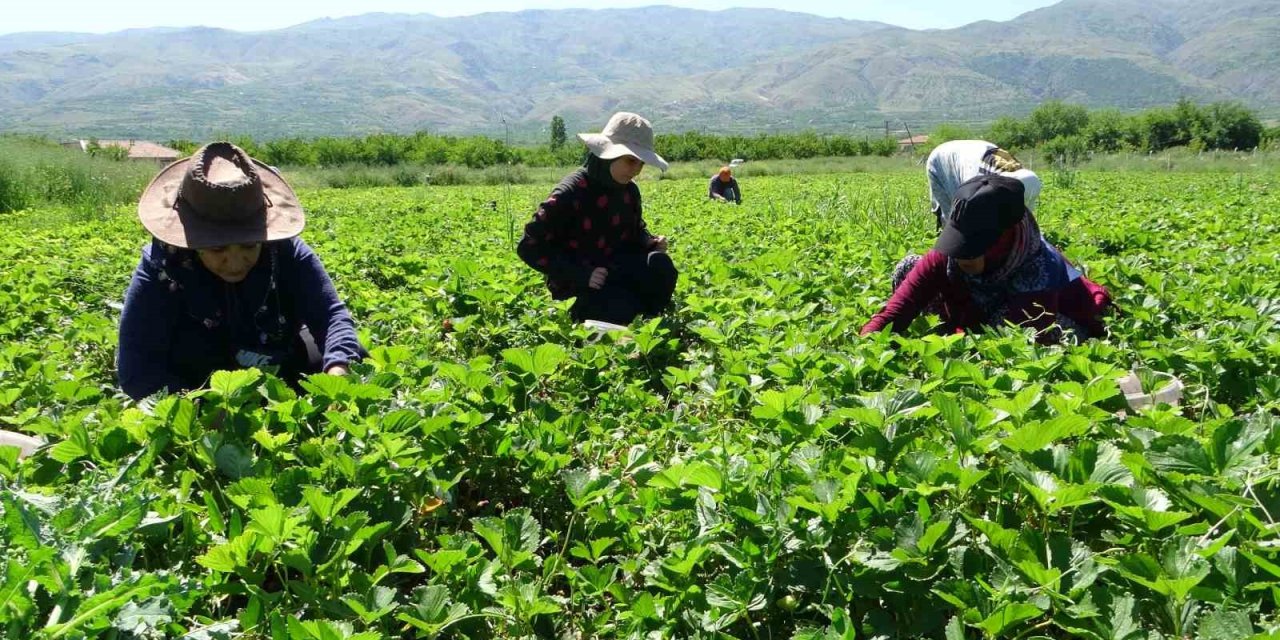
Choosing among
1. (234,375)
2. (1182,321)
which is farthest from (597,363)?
(1182,321)

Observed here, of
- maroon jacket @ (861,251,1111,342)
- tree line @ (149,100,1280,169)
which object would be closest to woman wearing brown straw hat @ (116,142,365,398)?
maroon jacket @ (861,251,1111,342)

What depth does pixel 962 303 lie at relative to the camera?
3.91 meters

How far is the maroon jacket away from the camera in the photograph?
3680 mm

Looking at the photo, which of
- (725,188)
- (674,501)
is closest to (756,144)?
(725,188)

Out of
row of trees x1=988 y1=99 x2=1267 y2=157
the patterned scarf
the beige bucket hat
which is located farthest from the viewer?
row of trees x1=988 y1=99 x2=1267 y2=157

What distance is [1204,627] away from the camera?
50.5 inches

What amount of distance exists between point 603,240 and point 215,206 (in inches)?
102

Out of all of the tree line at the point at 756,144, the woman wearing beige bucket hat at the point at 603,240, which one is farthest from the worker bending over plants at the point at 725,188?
the tree line at the point at 756,144

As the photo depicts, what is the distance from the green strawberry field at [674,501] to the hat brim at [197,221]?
22.8 inches

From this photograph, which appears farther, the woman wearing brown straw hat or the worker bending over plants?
the worker bending over plants

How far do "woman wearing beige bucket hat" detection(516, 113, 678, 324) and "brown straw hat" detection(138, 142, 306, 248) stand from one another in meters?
→ 1.96

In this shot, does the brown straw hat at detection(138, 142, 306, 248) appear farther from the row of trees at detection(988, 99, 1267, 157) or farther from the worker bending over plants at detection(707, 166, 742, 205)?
the row of trees at detection(988, 99, 1267, 157)

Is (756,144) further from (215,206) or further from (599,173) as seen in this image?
(215,206)

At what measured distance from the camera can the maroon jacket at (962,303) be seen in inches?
145
